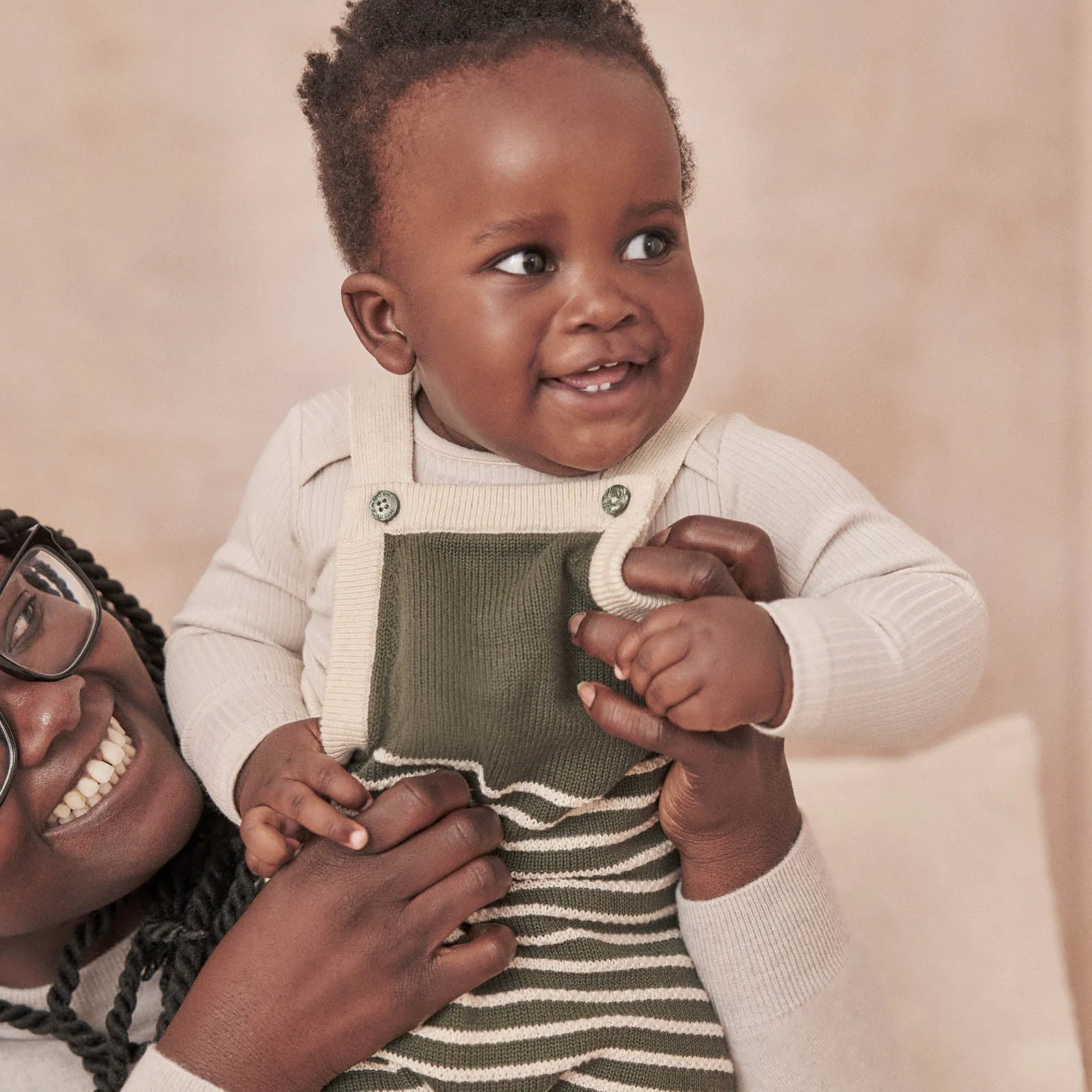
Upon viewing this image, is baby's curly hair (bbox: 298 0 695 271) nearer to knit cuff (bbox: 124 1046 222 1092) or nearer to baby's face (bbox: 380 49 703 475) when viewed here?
baby's face (bbox: 380 49 703 475)

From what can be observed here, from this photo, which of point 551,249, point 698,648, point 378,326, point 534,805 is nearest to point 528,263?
point 551,249

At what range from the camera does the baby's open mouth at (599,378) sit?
3.18ft

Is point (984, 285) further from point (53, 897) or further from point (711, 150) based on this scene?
point (53, 897)

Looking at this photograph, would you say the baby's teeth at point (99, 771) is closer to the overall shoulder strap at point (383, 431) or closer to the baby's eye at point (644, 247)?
the overall shoulder strap at point (383, 431)

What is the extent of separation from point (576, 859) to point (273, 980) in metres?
0.27

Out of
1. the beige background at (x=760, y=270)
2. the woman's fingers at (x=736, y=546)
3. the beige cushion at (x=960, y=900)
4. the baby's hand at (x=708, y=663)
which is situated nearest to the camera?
the baby's hand at (x=708, y=663)

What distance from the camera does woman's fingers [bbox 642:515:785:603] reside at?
958 mm

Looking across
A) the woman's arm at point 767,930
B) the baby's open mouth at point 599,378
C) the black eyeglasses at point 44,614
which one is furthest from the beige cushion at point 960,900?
the black eyeglasses at point 44,614

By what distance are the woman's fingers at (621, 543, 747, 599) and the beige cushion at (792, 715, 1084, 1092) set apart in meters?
0.73

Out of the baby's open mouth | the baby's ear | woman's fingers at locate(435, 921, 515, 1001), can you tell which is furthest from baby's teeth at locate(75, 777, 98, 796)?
the baby's open mouth

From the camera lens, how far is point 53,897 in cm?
109

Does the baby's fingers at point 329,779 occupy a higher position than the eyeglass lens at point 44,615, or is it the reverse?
the eyeglass lens at point 44,615

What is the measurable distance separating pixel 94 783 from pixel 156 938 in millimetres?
168

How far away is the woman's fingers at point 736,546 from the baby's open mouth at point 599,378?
4.7 inches
